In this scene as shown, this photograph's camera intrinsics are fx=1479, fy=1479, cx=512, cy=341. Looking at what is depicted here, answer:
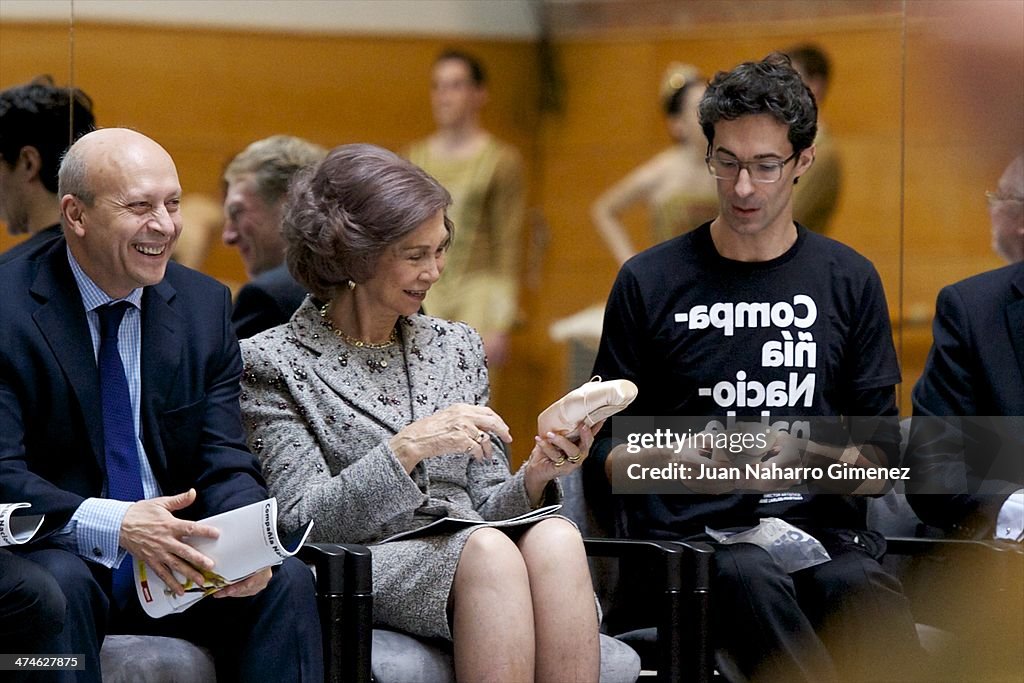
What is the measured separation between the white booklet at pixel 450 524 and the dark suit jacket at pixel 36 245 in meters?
0.83

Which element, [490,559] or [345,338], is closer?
[490,559]

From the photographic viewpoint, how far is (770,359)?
3074 mm

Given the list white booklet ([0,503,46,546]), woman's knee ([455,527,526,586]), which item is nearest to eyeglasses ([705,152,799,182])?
woman's knee ([455,527,526,586])

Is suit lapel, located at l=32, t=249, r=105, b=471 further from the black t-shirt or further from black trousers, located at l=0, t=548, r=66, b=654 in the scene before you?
the black t-shirt

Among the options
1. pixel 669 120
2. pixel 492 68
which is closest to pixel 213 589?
pixel 492 68

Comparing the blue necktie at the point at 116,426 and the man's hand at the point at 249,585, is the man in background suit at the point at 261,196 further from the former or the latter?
the man's hand at the point at 249,585

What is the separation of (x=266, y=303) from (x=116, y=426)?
3.34ft

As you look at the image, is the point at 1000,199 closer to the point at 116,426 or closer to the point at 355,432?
the point at 355,432

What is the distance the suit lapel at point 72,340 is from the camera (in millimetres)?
2521

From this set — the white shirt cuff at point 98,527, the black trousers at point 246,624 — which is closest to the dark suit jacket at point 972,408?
the black trousers at point 246,624

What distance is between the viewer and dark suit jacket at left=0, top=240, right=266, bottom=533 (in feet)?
8.12

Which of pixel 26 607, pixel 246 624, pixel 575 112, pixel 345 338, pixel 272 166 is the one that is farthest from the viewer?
pixel 575 112

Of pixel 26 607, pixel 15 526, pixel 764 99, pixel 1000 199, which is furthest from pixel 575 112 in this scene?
pixel 26 607

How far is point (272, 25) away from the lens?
486cm
